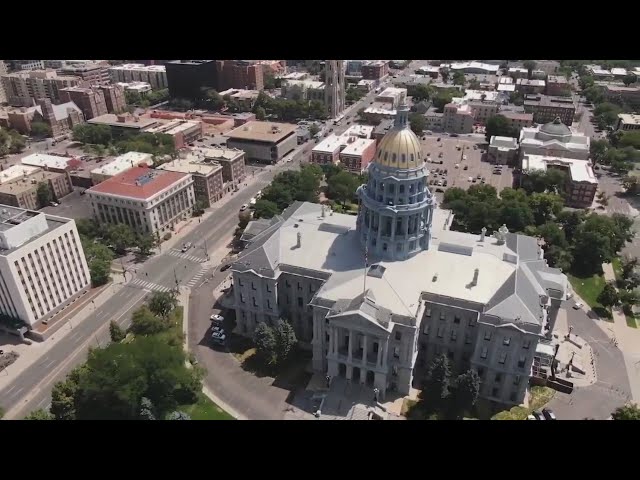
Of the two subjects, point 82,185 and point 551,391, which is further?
point 82,185

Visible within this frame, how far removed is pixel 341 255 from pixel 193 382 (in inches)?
1521

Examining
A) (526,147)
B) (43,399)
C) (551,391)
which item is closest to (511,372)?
(551,391)

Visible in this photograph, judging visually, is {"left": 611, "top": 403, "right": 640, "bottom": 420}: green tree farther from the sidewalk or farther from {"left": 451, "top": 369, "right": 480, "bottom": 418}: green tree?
the sidewalk

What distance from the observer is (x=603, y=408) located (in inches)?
3482

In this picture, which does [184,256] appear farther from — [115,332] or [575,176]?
[575,176]

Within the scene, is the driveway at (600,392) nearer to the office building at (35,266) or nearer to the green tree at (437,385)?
the green tree at (437,385)

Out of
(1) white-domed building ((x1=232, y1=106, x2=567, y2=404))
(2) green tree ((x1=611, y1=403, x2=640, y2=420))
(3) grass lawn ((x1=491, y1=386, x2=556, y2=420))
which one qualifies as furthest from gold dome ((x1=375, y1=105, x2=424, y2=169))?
(2) green tree ((x1=611, y1=403, x2=640, y2=420))

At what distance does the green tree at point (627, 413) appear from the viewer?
8044cm

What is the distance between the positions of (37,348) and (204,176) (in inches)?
2930

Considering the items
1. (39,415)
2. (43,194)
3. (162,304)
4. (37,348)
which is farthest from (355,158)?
(39,415)

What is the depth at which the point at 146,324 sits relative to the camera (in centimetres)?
10200

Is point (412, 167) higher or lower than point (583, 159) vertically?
higher

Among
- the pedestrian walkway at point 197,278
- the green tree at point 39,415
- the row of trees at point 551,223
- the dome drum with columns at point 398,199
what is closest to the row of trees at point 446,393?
the dome drum with columns at point 398,199

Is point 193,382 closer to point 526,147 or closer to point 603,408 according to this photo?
point 603,408
